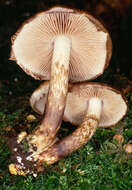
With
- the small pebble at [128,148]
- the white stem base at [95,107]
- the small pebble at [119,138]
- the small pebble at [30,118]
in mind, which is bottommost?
the small pebble at [128,148]

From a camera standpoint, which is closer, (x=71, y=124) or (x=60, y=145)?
(x=60, y=145)

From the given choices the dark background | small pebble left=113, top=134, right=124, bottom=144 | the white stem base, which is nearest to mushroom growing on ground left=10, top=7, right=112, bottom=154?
the white stem base

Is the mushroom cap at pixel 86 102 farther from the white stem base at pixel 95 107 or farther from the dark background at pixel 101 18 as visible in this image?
the dark background at pixel 101 18

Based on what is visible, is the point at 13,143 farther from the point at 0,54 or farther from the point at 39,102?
the point at 0,54

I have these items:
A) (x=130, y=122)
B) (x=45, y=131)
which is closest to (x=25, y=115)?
(x=45, y=131)

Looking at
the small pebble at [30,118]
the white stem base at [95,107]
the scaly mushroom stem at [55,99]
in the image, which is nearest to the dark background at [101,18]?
the white stem base at [95,107]

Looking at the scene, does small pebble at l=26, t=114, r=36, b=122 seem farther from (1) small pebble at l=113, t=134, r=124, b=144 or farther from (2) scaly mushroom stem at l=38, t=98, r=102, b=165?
(1) small pebble at l=113, t=134, r=124, b=144
